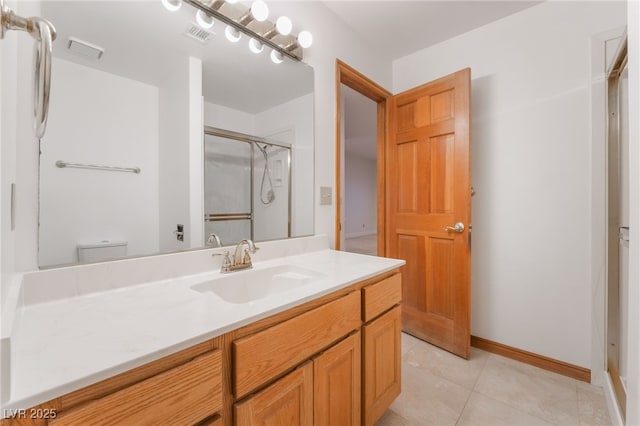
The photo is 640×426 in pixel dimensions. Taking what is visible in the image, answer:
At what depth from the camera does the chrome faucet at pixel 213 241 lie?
121 centimetres

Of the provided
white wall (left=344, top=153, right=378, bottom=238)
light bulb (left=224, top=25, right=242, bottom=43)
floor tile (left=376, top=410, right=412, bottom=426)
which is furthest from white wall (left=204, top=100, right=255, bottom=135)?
white wall (left=344, top=153, right=378, bottom=238)

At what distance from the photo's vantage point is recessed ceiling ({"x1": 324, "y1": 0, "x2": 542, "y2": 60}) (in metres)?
1.78

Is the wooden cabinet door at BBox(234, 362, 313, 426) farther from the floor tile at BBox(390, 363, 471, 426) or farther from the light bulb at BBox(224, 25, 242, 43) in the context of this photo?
the light bulb at BBox(224, 25, 242, 43)

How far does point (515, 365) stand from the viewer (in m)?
1.85

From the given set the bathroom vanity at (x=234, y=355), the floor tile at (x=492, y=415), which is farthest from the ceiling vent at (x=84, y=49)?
the floor tile at (x=492, y=415)

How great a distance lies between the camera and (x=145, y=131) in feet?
→ 3.38

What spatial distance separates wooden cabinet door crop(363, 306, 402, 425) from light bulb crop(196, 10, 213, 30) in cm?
149

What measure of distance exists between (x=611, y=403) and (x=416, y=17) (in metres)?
2.55

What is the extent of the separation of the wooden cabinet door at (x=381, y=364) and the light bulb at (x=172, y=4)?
154 cm

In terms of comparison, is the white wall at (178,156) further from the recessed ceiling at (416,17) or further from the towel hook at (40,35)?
the recessed ceiling at (416,17)

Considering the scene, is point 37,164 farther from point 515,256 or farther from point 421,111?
point 515,256

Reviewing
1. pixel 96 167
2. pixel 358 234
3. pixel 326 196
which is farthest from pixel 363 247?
pixel 96 167

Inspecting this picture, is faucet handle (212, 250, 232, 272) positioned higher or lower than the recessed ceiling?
lower

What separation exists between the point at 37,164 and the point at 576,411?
260cm
